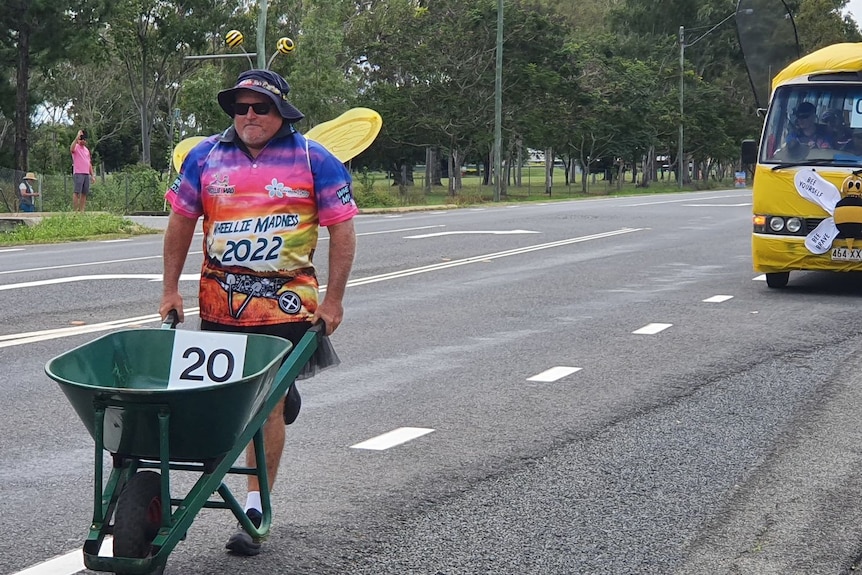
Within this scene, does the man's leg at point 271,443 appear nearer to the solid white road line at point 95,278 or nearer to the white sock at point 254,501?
the white sock at point 254,501

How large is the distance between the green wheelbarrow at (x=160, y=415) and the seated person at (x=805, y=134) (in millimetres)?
10709

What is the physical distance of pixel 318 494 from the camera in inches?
230

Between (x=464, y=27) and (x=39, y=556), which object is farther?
(x=464, y=27)

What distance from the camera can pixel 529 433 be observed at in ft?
23.6

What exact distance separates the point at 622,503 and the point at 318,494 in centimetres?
131

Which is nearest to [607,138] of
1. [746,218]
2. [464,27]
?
[464,27]

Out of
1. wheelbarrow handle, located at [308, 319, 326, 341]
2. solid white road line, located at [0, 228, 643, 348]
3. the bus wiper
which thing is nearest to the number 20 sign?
wheelbarrow handle, located at [308, 319, 326, 341]

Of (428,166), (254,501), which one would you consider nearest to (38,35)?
(428,166)

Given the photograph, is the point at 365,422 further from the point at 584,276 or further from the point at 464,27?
the point at 464,27

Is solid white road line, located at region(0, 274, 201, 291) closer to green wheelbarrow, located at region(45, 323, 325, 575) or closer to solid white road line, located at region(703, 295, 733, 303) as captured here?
solid white road line, located at region(703, 295, 733, 303)

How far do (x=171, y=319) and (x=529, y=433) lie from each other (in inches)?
107

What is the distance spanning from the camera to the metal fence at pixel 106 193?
102ft

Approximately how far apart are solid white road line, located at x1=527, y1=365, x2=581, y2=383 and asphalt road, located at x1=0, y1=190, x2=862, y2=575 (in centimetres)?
7

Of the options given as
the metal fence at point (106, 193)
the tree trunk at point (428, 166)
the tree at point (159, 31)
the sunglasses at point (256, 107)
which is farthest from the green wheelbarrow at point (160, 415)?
the tree trunk at point (428, 166)
